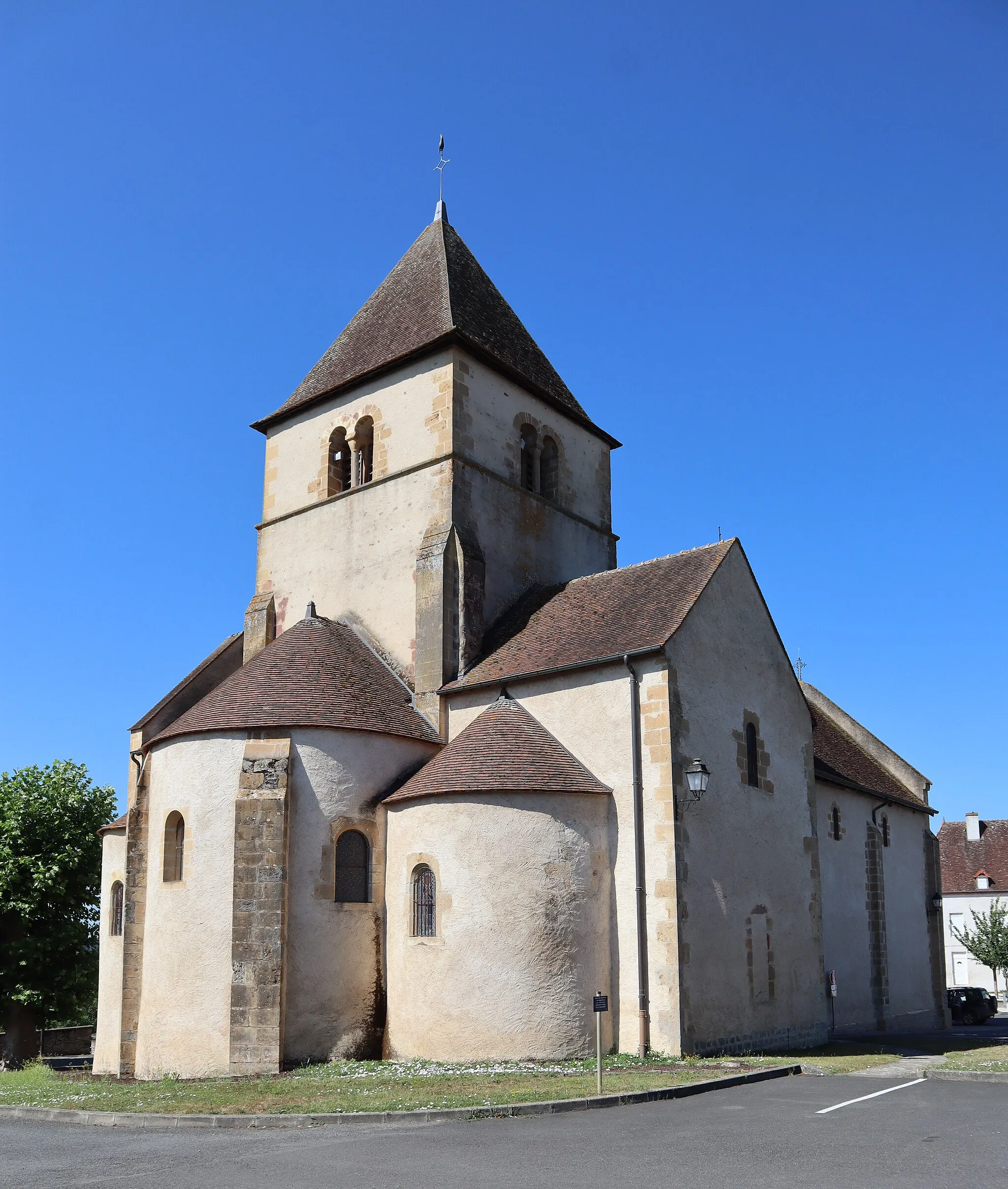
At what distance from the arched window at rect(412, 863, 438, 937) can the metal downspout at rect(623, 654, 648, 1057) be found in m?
3.38

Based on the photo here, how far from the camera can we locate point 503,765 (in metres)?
18.7

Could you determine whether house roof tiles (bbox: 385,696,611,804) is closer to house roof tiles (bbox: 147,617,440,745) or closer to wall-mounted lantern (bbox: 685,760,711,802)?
house roof tiles (bbox: 147,617,440,745)

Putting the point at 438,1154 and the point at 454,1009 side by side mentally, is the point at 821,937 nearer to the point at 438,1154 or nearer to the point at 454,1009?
the point at 454,1009

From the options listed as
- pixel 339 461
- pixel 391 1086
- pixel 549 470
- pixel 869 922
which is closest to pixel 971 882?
pixel 869 922

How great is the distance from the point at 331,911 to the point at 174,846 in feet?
10.3

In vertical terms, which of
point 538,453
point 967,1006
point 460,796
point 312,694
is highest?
point 538,453

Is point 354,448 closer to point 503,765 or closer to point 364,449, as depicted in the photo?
point 364,449

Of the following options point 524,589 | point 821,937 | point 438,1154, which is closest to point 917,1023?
point 821,937

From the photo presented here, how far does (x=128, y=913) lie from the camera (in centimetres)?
1988

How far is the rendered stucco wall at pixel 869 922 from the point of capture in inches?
1010

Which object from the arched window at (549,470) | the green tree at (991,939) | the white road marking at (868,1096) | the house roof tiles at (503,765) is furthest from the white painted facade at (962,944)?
the white road marking at (868,1096)

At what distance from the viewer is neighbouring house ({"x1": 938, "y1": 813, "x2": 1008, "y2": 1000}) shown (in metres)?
56.3

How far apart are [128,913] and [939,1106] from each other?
13.7 metres

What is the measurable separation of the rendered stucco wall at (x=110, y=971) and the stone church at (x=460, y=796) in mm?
97
